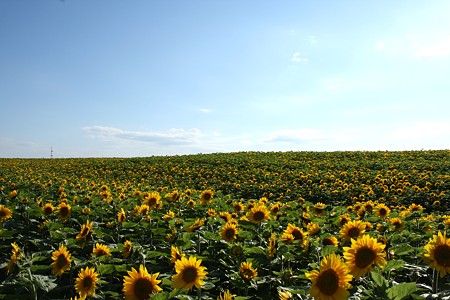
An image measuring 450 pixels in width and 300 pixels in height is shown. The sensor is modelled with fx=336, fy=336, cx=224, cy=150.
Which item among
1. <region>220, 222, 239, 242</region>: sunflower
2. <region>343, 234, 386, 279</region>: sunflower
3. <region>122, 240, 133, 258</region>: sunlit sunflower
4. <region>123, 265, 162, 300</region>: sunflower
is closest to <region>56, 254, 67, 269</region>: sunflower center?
<region>122, 240, 133, 258</region>: sunlit sunflower

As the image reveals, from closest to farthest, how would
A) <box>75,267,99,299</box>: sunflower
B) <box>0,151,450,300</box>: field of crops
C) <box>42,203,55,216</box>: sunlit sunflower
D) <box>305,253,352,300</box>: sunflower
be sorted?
<box>305,253,352,300</box>: sunflower < <box>0,151,450,300</box>: field of crops < <box>75,267,99,299</box>: sunflower < <box>42,203,55,216</box>: sunlit sunflower

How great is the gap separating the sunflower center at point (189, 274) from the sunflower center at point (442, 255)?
2009 millimetres

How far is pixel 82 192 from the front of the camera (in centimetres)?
929

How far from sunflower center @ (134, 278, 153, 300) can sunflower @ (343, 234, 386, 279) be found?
5.40ft

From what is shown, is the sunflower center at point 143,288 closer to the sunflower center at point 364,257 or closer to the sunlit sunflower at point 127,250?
the sunlit sunflower at point 127,250

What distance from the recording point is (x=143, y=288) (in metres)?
2.80

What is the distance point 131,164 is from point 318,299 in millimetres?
29246

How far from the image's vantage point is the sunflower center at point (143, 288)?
2791mm

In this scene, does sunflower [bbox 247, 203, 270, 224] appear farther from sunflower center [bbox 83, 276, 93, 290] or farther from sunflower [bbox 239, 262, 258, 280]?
sunflower center [bbox 83, 276, 93, 290]

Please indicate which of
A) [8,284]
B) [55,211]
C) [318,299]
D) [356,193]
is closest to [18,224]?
[55,211]

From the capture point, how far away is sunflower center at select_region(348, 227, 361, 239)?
153 inches

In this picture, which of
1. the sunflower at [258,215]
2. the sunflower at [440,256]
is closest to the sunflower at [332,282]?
the sunflower at [440,256]

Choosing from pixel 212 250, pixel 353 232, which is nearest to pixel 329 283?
pixel 353 232

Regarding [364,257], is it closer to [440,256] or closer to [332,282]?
[332,282]
